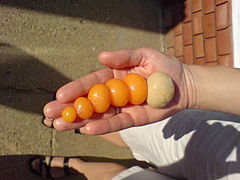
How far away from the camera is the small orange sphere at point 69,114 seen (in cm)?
121

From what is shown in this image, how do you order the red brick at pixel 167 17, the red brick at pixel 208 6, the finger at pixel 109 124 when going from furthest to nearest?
the red brick at pixel 167 17, the red brick at pixel 208 6, the finger at pixel 109 124

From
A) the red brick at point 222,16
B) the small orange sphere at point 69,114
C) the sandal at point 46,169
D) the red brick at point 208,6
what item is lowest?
the sandal at point 46,169

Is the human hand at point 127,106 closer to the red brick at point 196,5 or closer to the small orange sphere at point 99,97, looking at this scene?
the small orange sphere at point 99,97

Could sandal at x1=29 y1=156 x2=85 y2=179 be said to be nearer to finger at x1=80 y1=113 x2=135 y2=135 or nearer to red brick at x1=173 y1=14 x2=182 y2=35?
finger at x1=80 y1=113 x2=135 y2=135

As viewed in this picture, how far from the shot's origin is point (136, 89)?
1313mm

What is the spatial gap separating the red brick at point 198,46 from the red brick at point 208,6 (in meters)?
0.22

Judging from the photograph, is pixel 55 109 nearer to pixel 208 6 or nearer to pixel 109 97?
pixel 109 97

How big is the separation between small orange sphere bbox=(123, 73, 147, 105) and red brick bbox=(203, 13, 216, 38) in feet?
3.80

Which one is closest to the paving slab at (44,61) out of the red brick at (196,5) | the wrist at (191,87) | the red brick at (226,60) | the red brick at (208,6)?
the red brick at (196,5)

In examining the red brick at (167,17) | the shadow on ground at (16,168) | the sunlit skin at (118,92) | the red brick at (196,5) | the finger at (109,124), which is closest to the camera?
the finger at (109,124)

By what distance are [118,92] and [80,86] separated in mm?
198

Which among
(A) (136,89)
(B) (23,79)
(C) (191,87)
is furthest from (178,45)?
(B) (23,79)

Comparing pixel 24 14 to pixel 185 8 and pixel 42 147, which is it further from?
pixel 185 8

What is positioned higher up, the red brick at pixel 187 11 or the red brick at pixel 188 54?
the red brick at pixel 187 11
